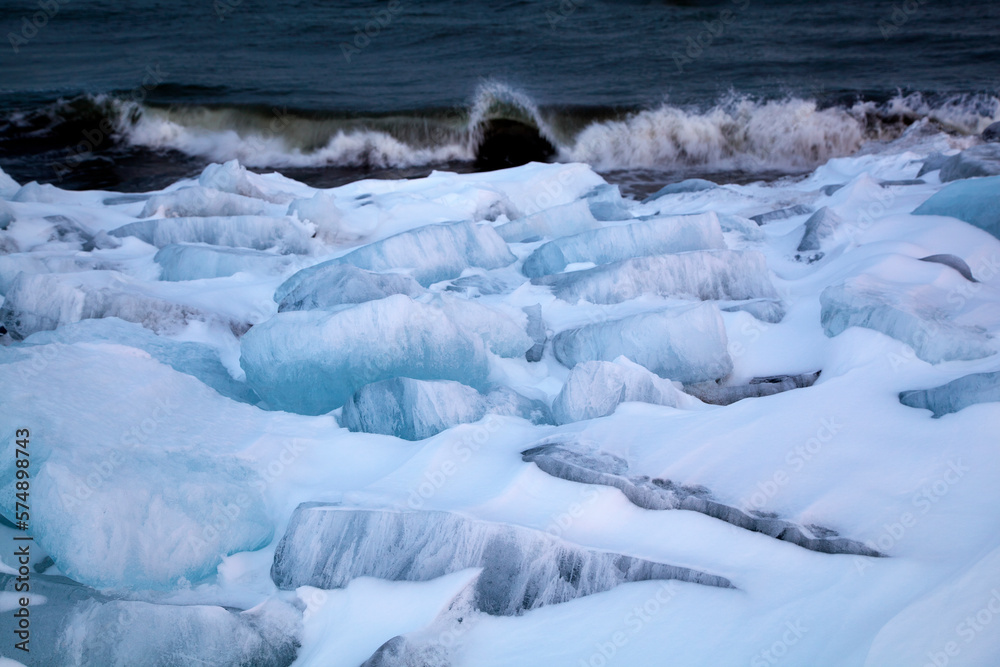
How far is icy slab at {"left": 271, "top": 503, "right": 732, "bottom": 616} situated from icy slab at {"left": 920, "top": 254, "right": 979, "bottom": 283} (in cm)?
252

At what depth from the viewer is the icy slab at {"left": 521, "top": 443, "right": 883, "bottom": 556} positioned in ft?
6.42

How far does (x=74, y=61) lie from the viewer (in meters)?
14.7

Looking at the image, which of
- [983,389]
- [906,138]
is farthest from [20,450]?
[906,138]

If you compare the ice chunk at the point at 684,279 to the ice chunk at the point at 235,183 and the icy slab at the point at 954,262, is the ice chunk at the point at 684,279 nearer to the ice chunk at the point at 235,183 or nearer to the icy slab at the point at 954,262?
the icy slab at the point at 954,262

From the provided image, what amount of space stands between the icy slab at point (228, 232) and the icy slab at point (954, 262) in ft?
11.1

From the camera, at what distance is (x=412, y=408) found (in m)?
2.63

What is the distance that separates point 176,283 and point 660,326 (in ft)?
8.23

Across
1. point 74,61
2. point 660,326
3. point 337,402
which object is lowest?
point 337,402

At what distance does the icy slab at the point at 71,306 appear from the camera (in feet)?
11.4

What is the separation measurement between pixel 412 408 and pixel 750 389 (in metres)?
1.31

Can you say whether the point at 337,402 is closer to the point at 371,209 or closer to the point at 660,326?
the point at 660,326

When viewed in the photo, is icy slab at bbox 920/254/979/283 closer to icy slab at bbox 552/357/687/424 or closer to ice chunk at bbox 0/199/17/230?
icy slab at bbox 552/357/687/424

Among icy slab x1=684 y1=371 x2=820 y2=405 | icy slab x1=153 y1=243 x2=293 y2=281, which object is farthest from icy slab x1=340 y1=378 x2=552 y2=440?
icy slab x1=153 y1=243 x2=293 y2=281

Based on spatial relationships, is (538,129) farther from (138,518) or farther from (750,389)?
(138,518)
